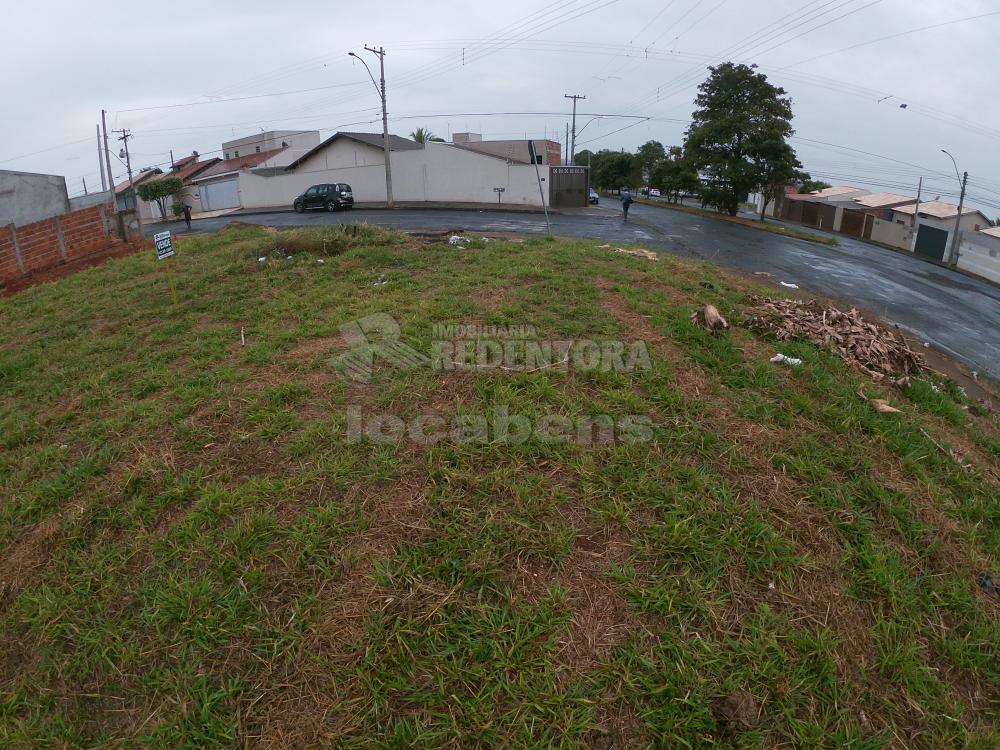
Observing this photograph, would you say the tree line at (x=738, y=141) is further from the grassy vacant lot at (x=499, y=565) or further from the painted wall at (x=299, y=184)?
the grassy vacant lot at (x=499, y=565)

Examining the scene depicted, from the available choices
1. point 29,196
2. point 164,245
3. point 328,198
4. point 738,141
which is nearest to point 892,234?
point 738,141

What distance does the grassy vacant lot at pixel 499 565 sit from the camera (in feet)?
7.80

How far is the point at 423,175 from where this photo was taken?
1201 inches

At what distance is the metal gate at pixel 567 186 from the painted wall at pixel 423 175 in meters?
0.70

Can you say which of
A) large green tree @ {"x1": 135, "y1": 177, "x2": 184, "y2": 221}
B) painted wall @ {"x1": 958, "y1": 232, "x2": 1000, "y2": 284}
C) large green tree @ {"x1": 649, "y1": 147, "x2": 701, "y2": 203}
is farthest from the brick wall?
painted wall @ {"x1": 958, "y1": 232, "x2": 1000, "y2": 284}

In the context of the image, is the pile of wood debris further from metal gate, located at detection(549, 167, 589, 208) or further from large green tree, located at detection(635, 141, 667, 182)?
large green tree, located at detection(635, 141, 667, 182)

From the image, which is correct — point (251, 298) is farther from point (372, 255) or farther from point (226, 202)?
point (226, 202)

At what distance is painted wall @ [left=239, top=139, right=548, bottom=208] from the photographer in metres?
29.2

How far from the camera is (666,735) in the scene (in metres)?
2.24

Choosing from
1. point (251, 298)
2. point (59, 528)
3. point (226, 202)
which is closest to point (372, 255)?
point (251, 298)

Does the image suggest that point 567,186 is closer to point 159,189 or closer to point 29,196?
point 29,196

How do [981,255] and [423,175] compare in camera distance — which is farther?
[423,175]

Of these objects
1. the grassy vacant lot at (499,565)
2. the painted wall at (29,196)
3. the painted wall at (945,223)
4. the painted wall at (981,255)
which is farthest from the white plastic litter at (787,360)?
the painted wall at (945,223)

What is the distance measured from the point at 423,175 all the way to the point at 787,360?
28419 mm
